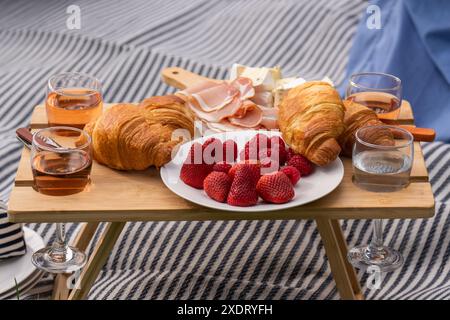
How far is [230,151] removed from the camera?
1365 millimetres

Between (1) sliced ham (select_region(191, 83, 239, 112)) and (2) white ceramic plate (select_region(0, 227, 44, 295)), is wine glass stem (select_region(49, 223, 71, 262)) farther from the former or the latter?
(1) sliced ham (select_region(191, 83, 239, 112))

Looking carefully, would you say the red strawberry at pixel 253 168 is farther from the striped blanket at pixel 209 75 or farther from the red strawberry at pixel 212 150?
the striped blanket at pixel 209 75

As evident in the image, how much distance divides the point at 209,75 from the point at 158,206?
121 cm

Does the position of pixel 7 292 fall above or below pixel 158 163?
below

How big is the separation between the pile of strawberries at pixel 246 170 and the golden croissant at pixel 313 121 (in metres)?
0.02

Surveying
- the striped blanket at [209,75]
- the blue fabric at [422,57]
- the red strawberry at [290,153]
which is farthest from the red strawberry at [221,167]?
the blue fabric at [422,57]

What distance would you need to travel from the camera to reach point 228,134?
1449 millimetres

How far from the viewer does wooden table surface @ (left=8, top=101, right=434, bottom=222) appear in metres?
1.27

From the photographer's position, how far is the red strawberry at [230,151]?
53.6 inches

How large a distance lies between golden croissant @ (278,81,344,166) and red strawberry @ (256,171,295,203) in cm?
10

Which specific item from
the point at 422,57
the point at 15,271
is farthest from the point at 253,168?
the point at 422,57

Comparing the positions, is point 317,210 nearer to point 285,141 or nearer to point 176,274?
point 285,141
